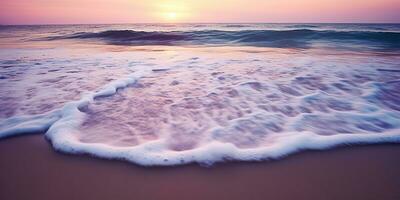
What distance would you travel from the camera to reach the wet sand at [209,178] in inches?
61.6

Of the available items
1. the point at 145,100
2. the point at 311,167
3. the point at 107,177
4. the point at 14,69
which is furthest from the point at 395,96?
the point at 14,69

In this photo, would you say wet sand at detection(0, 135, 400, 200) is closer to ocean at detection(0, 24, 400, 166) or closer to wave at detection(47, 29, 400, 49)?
ocean at detection(0, 24, 400, 166)

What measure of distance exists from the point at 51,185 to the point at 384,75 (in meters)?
4.54

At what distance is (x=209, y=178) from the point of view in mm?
1709

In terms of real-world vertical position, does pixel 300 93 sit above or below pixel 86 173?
above

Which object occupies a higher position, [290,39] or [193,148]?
[290,39]

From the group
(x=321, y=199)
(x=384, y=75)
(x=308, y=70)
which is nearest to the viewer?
(x=321, y=199)

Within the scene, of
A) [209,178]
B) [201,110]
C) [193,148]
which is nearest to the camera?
[209,178]

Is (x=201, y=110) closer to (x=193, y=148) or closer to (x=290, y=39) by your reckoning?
(x=193, y=148)

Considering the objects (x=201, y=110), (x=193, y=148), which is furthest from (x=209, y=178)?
(x=201, y=110)

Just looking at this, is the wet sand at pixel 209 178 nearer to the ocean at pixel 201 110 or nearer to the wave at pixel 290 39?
the ocean at pixel 201 110

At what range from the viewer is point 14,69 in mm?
4980

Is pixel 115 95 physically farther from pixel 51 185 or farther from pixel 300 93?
pixel 300 93

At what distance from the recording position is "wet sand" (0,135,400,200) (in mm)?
1565
